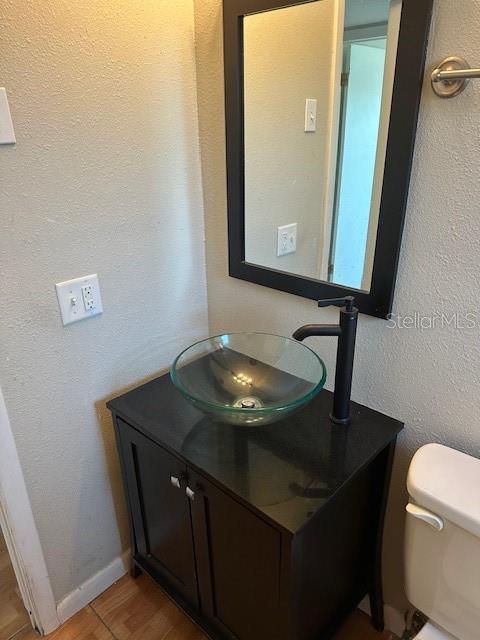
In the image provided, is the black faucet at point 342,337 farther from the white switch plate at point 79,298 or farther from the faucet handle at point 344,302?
the white switch plate at point 79,298

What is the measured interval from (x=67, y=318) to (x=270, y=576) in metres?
0.79

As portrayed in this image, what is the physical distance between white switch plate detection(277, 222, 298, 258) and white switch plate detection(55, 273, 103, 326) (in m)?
0.52

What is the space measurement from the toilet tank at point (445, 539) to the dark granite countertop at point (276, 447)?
136 mm

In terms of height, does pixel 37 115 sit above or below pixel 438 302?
above

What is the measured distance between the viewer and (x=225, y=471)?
3.38ft

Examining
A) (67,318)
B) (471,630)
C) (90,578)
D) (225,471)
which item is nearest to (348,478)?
(225,471)

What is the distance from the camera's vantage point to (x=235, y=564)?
1.08m

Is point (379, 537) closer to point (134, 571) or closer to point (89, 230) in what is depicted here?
point (134, 571)

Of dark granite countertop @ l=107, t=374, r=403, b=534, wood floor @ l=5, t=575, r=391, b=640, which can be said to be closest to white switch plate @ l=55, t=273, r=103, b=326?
dark granite countertop @ l=107, t=374, r=403, b=534

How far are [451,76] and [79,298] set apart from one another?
97 centimetres

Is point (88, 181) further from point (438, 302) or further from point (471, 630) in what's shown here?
point (471, 630)

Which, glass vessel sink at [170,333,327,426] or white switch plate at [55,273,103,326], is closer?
A: white switch plate at [55,273,103,326]

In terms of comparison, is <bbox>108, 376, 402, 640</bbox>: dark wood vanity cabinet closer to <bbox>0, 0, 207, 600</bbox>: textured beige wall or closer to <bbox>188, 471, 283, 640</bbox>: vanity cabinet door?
<bbox>188, 471, 283, 640</bbox>: vanity cabinet door

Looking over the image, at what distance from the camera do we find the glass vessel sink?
A: 4.14ft
